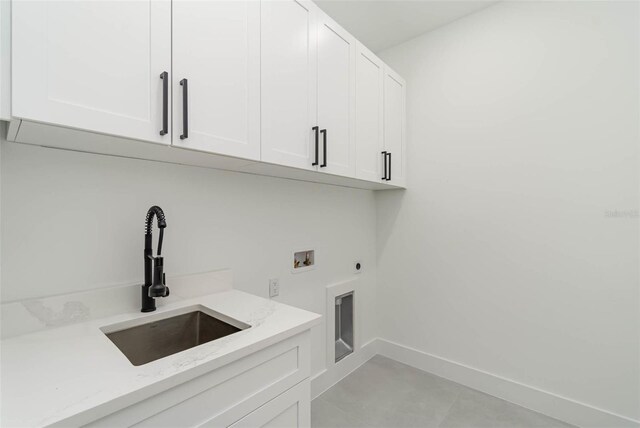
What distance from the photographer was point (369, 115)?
6.68ft

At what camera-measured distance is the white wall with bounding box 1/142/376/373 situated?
100cm

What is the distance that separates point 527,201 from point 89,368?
2.34 m

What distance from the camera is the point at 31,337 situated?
0.95 metres

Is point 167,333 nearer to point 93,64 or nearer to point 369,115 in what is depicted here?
point 93,64

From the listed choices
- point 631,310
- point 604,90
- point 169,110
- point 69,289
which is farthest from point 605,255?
point 69,289

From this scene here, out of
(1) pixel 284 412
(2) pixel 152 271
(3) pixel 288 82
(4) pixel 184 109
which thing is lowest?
(1) pixel 284 412

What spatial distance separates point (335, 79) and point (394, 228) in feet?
4.58

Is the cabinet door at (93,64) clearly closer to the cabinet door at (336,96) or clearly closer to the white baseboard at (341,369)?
the cabinet door at (336,96)

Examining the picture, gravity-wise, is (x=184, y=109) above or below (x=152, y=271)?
above

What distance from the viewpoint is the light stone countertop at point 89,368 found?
608mm

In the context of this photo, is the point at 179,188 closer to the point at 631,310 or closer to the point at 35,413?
the point at 35,413

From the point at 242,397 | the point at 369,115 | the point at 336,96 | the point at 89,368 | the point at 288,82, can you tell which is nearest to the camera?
the point at 89,368

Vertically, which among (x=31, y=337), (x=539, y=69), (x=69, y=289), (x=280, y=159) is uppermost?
(x=539, y=69)

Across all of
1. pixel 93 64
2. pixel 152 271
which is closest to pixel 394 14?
pixel 93 64
